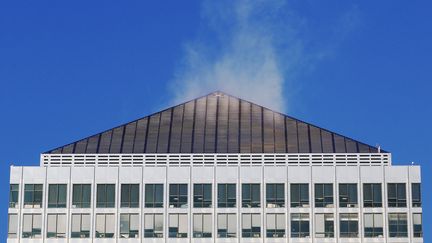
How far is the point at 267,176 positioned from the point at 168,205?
1072cm

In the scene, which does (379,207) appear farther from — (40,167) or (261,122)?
(40,167)

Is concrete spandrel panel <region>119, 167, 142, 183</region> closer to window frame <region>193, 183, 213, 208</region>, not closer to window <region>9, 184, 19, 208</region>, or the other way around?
window frame <region>193, 183, 213, 208</region>

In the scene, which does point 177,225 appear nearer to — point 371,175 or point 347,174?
point 347,174

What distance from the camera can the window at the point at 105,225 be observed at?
11094 centimetres

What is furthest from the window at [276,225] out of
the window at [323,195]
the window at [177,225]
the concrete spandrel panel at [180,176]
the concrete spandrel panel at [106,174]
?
the concrete spandrel panel at [106,174]

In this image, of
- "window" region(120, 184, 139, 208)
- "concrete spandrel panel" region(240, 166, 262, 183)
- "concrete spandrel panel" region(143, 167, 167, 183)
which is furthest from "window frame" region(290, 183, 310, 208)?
"window" region(120, 184, 139, 208)

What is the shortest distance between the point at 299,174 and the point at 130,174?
57.7 feet

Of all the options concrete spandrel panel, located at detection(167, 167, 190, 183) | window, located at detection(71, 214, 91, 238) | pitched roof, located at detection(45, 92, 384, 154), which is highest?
pitched roof, located at detection(45, 92, 384, 154)

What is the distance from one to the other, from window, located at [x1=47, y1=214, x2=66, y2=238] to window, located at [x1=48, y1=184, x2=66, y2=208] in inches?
45.3

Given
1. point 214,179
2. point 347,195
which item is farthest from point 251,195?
point 347,195

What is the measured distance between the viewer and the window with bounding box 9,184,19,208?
112 m

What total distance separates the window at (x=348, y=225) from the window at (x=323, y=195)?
197cm

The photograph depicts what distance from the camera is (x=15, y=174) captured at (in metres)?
112

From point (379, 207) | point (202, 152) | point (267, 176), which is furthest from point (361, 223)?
point (202, 152)
